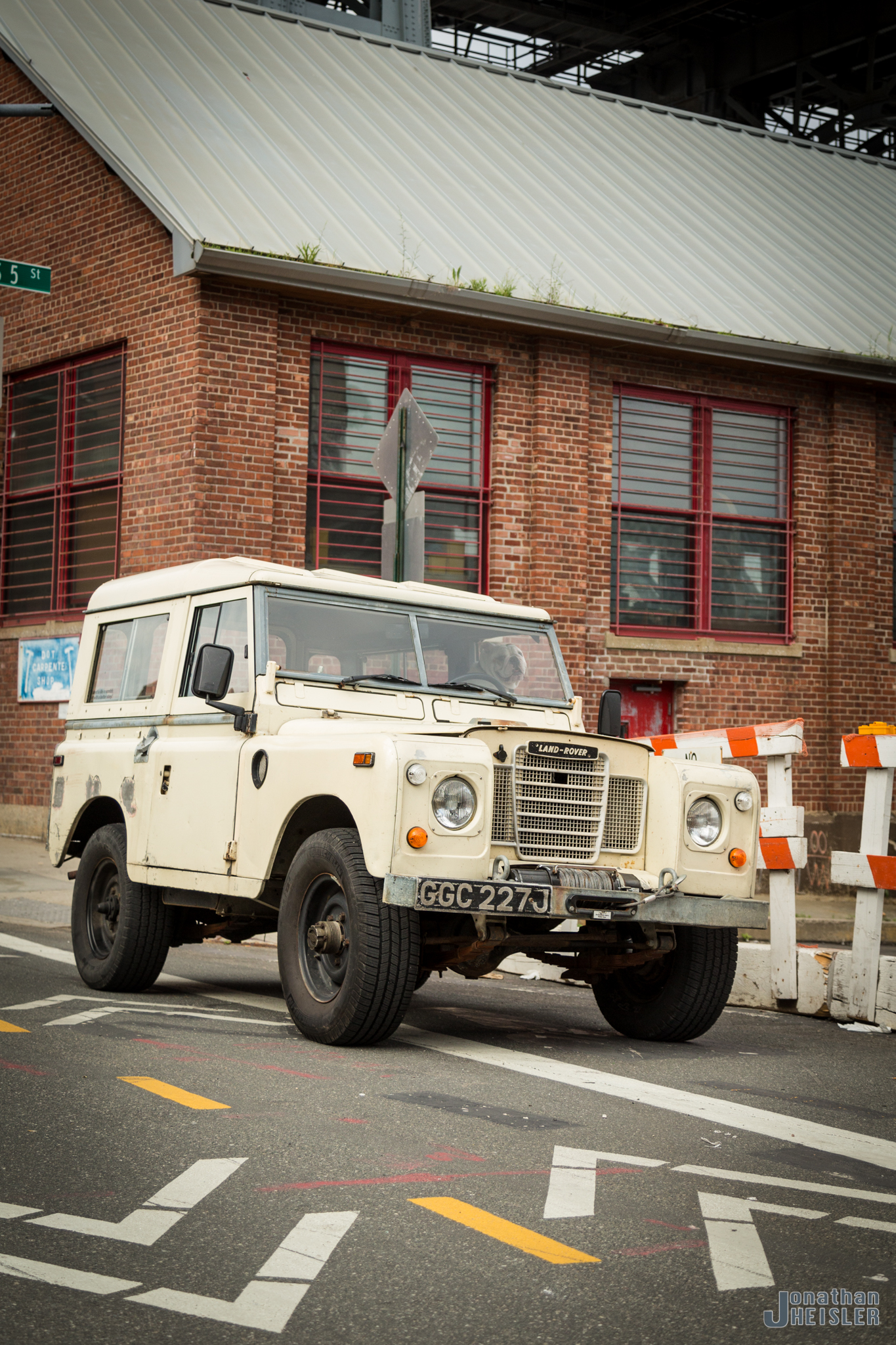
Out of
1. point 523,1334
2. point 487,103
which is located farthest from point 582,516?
point 523,1334

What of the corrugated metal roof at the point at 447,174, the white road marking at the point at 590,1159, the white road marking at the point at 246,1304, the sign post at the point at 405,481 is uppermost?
the corrugated metal roof at the point at 447,174

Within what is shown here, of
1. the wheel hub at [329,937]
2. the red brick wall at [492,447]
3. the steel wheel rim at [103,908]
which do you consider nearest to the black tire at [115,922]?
the steel wheel rim at [103,908]

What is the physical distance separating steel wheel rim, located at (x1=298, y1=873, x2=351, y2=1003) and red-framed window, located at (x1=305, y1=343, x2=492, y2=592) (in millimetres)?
8906

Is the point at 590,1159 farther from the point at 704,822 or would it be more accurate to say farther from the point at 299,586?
the point at 299,586

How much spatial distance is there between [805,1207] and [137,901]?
→ 4748 mm

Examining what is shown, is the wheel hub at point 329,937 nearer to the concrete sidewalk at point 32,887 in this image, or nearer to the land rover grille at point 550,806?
the land rover grille at point 550,806

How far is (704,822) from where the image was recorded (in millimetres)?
7512

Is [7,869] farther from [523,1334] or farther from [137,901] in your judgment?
[523,1334]

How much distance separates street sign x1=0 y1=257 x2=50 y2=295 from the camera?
1320 cm

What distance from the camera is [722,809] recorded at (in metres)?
7.55

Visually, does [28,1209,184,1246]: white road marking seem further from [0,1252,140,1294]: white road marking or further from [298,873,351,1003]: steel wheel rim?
[298,873,351,1003]: steel wheel rim

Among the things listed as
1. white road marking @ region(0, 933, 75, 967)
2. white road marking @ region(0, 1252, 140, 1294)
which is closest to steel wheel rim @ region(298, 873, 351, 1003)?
white road marking @ region(0, 1252, 140, 1294)

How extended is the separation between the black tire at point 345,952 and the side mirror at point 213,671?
92 cm

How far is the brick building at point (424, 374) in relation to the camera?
50.8 feet
